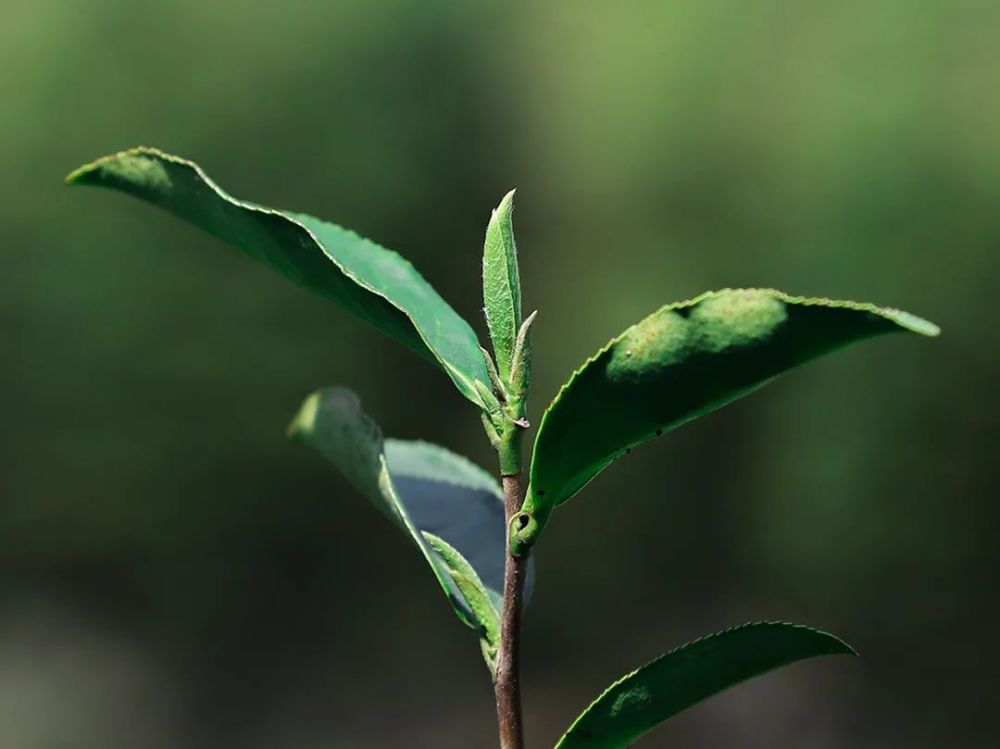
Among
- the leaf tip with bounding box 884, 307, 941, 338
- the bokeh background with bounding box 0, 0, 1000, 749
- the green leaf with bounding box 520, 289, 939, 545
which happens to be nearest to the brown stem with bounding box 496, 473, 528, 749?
the green leaf with bounding box 520, 289, 939, 545

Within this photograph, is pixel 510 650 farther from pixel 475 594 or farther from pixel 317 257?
pixel 317 257

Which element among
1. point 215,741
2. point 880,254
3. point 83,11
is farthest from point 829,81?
point 215,741

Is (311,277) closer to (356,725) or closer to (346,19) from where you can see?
(346,19)

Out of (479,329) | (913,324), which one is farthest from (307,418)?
(479,329)

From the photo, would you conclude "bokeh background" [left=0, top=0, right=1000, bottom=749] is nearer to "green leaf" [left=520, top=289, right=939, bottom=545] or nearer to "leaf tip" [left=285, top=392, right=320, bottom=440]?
"leaf tip" [left=285, top=392, right=320, bottom=440]

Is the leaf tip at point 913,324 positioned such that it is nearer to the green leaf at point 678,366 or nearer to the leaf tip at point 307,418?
the green leaf at point 678,366

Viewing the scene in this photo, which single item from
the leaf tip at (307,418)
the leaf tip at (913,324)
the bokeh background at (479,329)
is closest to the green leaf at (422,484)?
the leaf tip at (307,418)

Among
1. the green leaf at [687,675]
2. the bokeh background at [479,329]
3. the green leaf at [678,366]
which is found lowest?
the bokeh background at [479,329]
